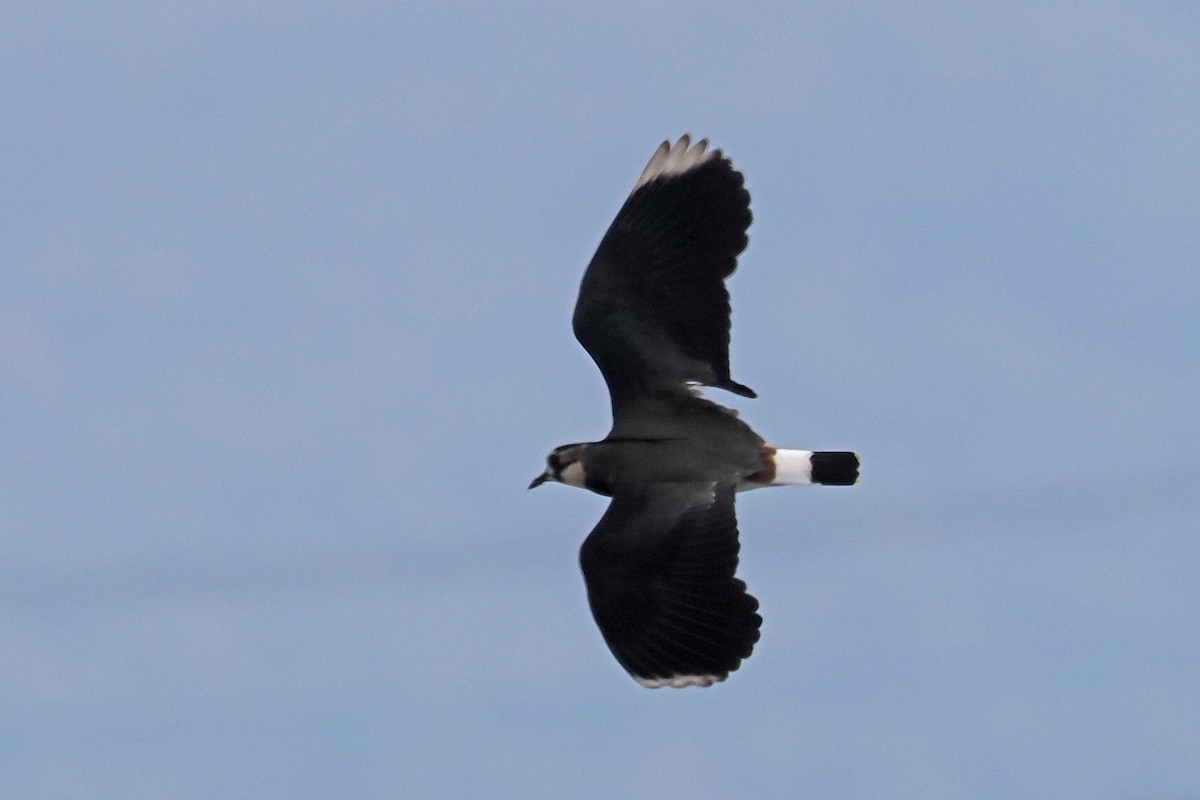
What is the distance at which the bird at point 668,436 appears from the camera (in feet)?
58.6

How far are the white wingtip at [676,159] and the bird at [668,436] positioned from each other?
0.01 meters

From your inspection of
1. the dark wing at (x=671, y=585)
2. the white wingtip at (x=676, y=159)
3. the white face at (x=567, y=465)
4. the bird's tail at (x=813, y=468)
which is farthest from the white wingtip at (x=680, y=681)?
the white wingtip at (x=676, y=159)

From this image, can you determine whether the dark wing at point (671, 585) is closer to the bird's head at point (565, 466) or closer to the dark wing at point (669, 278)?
the bird's head at point (565, 466)

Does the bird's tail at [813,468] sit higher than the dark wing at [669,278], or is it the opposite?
the dark wing at [669,278]

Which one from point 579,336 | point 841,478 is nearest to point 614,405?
point 579,336

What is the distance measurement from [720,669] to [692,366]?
2.61 meters

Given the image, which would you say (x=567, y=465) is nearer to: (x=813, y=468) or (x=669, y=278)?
(x=669, y=278)

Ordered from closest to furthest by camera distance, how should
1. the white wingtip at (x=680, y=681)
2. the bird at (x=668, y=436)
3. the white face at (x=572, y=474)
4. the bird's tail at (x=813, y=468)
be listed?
the white wingtip at (x=680, y=681) → the bird at (x=668, y=436) → the bird's tail at (x=813, y=468) → the white face at (x=572, y=474)

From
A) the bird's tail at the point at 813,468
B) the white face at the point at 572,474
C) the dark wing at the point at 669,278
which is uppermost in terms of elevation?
the dark wing at the point at 669,278

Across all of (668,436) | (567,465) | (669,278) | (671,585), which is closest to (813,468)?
(668,436)

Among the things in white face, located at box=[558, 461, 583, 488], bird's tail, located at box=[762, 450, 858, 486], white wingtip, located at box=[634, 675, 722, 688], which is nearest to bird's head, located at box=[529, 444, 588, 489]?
white face, located at box=[558, 461, 583, 488]

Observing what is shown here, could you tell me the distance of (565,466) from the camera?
18906 millimetres

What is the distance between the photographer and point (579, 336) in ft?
62.2

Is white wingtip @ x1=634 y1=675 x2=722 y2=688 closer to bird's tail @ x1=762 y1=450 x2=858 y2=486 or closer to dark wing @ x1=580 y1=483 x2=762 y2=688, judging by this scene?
dark wing @ x1=580 y1=483 x2=762 y2=688
